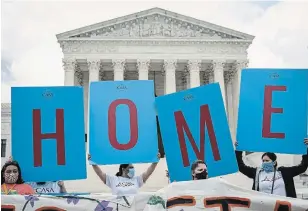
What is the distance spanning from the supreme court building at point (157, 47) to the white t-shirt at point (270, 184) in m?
35.1

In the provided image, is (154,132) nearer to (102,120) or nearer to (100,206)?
(102,120)

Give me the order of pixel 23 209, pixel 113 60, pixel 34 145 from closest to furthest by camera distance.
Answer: pixel 23 209, pixel 34 145, pixel 113 60

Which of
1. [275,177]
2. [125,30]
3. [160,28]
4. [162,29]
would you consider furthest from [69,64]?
[275,177]

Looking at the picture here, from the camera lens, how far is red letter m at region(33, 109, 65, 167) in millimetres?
7184

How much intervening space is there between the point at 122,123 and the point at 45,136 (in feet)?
4.42

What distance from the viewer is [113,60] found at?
4259 cm

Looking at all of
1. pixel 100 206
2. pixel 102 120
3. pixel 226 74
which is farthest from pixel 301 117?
pixel 226 74

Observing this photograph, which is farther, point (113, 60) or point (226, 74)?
point (226, 74)

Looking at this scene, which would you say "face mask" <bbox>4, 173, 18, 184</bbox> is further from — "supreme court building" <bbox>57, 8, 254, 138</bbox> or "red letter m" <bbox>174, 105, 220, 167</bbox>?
"supreme court building" <bbox>57, 8, 254, 138</bbox>

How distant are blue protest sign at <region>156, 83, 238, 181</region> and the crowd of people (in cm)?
47

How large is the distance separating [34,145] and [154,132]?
210cm

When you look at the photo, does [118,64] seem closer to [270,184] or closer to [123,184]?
[123,184]

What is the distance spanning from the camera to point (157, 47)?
43.5 m

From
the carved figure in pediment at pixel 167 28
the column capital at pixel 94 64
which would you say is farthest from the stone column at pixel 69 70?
the carved figure in pediment at pixel 167 28
